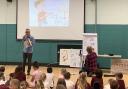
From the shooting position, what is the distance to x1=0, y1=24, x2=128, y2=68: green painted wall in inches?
571

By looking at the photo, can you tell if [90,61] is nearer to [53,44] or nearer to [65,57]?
[65,57]

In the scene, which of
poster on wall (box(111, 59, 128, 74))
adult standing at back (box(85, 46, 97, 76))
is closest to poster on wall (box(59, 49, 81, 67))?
adult standing at back (box(85, 46, 97, 76))

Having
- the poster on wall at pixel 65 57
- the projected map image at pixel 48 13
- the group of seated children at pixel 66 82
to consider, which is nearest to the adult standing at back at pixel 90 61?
the poster on wall at pixel 65 57

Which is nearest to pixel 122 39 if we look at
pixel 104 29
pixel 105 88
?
pixel 104 29

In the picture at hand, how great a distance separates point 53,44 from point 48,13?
139 cm

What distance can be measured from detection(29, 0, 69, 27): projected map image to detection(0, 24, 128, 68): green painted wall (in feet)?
2.75

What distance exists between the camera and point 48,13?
1526cm

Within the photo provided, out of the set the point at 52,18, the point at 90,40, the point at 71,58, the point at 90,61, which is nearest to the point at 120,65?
the point at 90,61

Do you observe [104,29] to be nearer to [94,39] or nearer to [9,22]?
[94,39]

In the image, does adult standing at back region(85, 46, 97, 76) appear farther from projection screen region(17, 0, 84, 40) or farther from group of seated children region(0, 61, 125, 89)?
group of seated children region(0, 61, 125, 89)

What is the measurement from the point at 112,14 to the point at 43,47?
133 inches

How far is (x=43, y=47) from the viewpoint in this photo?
15.4 meters

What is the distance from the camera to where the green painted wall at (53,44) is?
14508 millimetres

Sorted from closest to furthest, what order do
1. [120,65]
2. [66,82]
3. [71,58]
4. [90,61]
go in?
[66,82] → [90,61] → [71,58] → [120,65]
